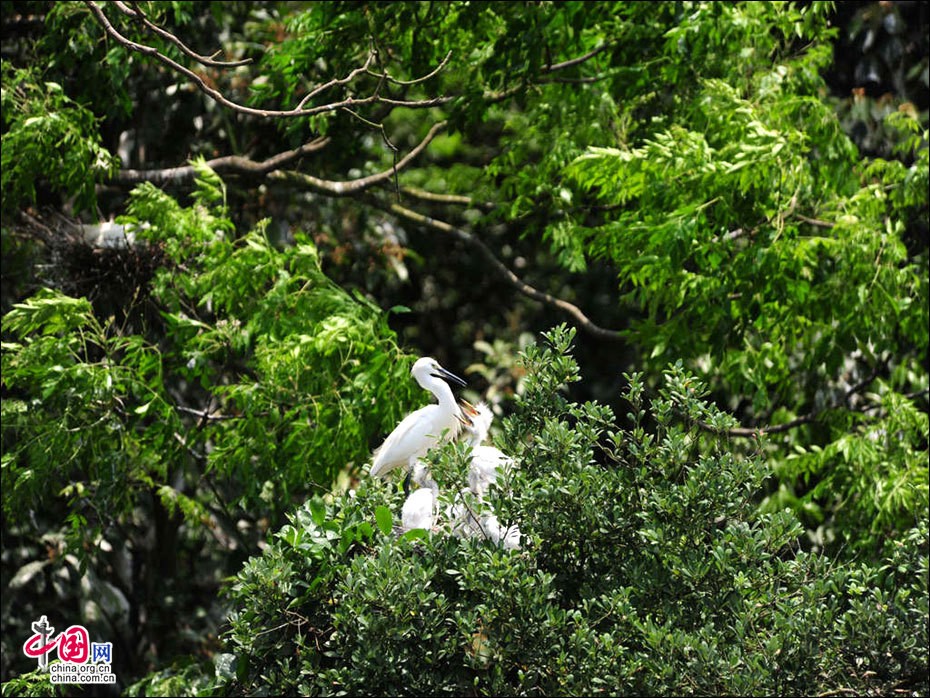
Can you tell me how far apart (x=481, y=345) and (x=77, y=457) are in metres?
4.14

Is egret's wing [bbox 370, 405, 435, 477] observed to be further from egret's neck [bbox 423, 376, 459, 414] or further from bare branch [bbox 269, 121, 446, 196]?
bare branch [bbox 269, 121, 446, 196]

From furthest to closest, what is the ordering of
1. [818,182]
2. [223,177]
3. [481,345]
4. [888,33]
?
[481,345], [888,33], [223,177], [818,182]

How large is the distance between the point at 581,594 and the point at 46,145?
4.03 meters

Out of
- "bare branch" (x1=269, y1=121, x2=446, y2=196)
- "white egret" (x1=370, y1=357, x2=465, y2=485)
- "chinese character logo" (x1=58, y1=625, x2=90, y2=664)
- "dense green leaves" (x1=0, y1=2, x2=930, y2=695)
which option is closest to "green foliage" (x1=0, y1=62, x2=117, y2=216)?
"dense green leaves" (x1=0, y1=2, x2=930, y2=695)

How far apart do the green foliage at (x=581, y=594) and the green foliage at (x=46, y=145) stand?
324cm

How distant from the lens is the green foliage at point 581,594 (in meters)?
3.96

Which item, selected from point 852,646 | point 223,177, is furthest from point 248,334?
point 852,646

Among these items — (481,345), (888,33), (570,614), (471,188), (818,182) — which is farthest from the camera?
(481,345)

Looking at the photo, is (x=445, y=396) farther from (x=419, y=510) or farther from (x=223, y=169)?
(x=223, y=169)

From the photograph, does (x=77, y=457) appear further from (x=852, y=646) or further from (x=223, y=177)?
(x=852, y=646)

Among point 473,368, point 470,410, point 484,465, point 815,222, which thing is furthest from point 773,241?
point 473,368

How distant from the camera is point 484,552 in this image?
4.09 metres

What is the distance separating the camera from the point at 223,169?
7.97 metres

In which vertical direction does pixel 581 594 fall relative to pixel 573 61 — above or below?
below
